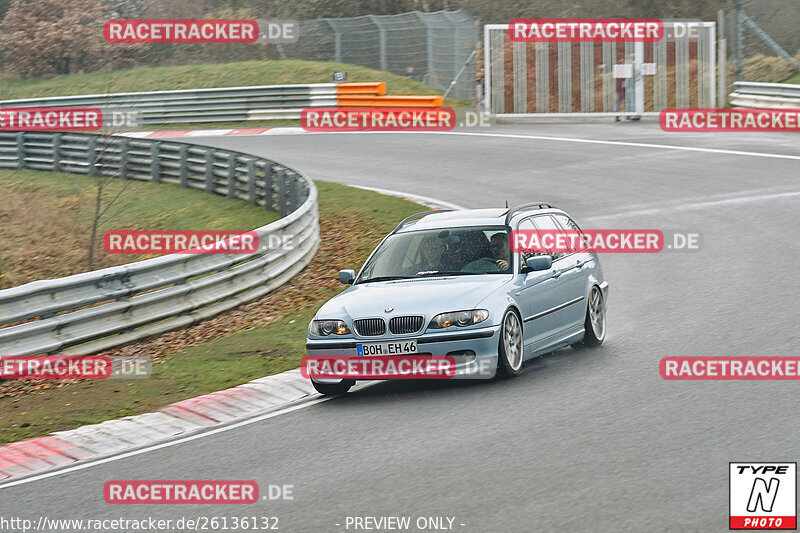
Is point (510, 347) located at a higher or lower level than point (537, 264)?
lower

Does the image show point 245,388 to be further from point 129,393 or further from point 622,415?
point 622,415

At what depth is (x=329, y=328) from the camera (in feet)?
34.1

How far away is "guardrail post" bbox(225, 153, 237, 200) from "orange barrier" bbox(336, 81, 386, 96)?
476 inches

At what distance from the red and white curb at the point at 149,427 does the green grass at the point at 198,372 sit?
0.29m

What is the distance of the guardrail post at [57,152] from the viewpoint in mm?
32156

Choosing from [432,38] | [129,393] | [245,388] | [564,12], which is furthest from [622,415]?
[564,12]

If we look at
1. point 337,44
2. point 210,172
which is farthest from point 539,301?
point 337,44

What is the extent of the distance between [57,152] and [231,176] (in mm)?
8820

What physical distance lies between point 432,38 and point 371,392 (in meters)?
30.7

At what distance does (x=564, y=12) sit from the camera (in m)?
50.0

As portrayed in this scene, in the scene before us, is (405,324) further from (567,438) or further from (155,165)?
(155,165)

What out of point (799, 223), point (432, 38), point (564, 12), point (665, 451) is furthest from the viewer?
point (564, 12)
